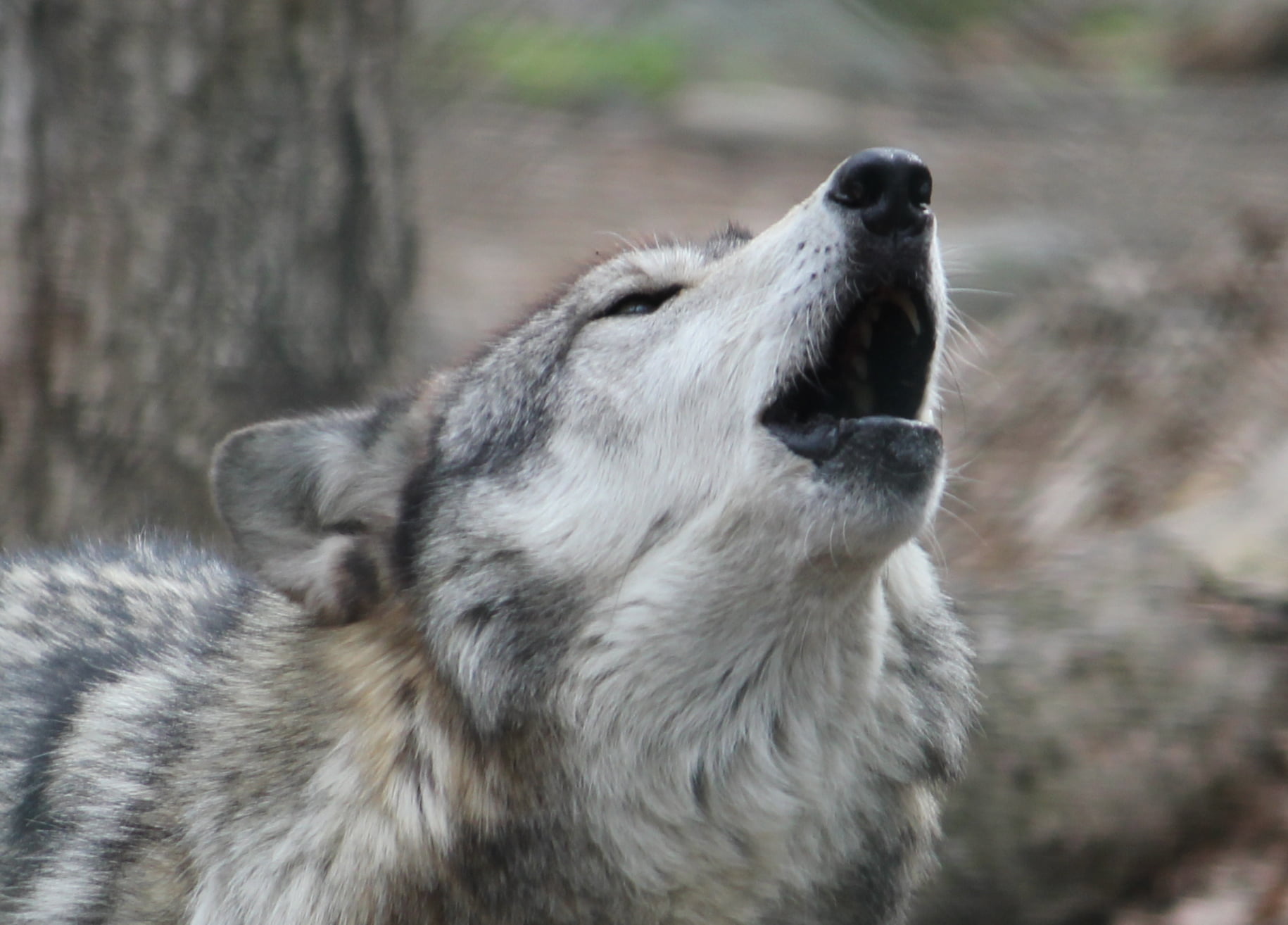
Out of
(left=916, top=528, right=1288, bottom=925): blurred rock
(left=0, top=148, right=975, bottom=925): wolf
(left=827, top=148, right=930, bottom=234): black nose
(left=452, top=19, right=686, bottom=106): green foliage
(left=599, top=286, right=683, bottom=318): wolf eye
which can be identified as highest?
(left=452, top=19, right=686, bottom=106): green foliage

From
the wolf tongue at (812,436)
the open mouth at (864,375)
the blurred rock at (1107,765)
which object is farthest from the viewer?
the blurred rock at (1107,765)

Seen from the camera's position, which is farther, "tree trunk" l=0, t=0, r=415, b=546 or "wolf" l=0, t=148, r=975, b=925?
"tree trunk" l=0, t=0, r=415, b=546

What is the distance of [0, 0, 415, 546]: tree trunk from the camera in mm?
4969

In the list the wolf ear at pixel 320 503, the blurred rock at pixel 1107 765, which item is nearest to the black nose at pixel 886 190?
the wolf ear at pixel 320 503

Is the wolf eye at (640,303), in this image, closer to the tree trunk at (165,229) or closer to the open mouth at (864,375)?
the open mouth at (864,375)

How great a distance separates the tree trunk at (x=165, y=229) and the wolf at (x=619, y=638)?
2.01 metres

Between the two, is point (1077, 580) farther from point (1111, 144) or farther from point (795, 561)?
point (1111, 144)

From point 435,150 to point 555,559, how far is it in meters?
8.60

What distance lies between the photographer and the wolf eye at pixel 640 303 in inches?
131

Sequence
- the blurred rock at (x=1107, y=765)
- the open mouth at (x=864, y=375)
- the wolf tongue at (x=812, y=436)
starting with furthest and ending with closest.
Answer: the blurred rock at (x=1107, y=765) < the open mouth at (x=864, y=375) < the wolf tongue at (x=812, y=436)

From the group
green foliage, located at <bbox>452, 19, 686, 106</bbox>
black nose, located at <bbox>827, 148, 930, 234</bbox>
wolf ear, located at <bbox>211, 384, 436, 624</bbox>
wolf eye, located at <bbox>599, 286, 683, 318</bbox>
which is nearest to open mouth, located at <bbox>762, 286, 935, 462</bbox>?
black nose, located at <bbox>827, 148, 930, 234</bbox>

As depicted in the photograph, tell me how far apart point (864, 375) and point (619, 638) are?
773 millimetres

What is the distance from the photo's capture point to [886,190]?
2852 mm

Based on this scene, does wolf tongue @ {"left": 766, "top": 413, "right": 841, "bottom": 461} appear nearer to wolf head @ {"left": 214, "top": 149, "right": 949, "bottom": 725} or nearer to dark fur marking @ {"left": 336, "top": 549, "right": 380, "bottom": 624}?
wolf head @ {"left": 214, "top": 149, "right": 949, "bottom": 725}
